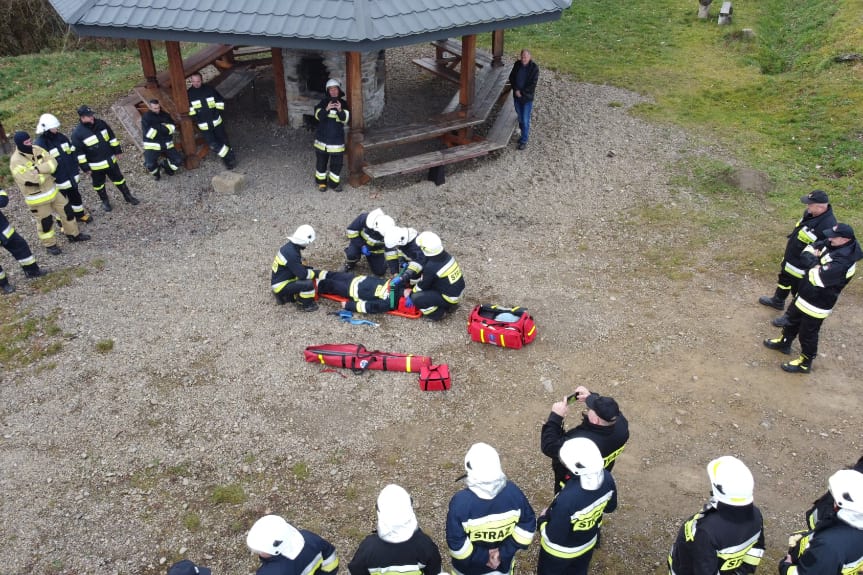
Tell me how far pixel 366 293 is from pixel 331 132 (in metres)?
3.47

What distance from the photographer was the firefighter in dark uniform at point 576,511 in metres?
4.54

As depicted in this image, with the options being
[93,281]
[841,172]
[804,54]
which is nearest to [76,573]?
[93,281]

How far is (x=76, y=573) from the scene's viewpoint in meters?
5.80

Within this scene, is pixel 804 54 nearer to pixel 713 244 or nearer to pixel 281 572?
pixel 713 244

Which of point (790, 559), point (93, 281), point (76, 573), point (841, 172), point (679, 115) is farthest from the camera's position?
point (679, 115)

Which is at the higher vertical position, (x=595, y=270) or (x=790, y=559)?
(x=790, y=559)

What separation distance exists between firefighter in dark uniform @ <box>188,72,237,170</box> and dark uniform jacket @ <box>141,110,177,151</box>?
459 mm

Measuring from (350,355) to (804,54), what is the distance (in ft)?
50.2

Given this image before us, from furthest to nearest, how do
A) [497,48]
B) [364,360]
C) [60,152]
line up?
[497,48] → [60,152] → [364,360]

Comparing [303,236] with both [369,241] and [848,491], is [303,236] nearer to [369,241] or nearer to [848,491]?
[369,241]

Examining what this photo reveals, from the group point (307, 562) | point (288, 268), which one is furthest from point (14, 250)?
point (307, 562)

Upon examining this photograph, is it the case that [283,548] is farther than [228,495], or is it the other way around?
[228,495]

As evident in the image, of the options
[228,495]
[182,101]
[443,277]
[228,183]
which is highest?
[182,101]

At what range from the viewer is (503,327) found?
8.13 metres
